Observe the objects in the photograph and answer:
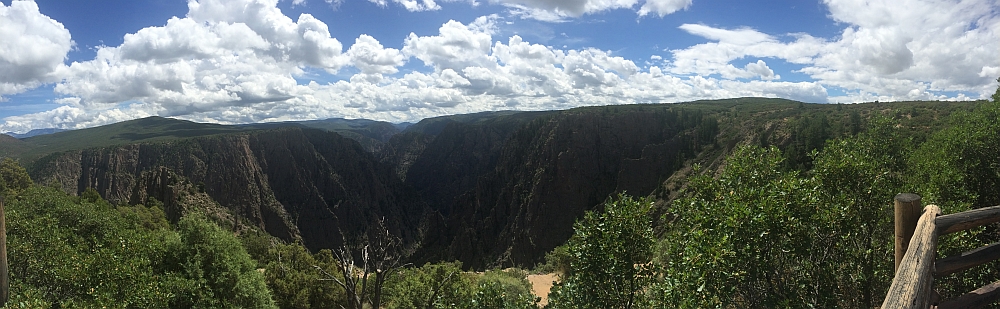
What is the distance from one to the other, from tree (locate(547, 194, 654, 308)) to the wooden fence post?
472cm

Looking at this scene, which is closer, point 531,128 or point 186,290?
point 186,290

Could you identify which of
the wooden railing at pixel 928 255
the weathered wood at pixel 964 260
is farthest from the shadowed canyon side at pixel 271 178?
the weathered wood at pixel 964 260

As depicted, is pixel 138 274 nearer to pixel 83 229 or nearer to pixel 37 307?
pixel 37 307

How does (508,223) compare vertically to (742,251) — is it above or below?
below

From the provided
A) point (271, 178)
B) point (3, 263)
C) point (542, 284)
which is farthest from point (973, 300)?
point (271, 178)

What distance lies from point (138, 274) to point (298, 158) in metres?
146

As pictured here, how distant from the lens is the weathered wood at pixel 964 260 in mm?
4047

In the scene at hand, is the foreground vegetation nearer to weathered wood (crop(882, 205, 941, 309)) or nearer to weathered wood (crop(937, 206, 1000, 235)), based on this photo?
weathered wood (crop(937, 206, 1000, 235))

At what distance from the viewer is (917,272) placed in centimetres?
347

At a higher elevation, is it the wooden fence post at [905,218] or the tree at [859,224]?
the wooden fence post at [905,218]

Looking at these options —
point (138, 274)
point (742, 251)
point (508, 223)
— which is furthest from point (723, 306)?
point (508, 223)

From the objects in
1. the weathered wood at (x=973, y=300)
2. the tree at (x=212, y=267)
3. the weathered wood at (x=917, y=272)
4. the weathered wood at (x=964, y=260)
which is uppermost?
the weathered wood at (x=917, y=272)

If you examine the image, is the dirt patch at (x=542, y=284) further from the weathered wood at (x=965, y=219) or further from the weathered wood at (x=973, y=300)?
the weathered wood at (x=965, y=219)

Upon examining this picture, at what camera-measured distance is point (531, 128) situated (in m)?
147
